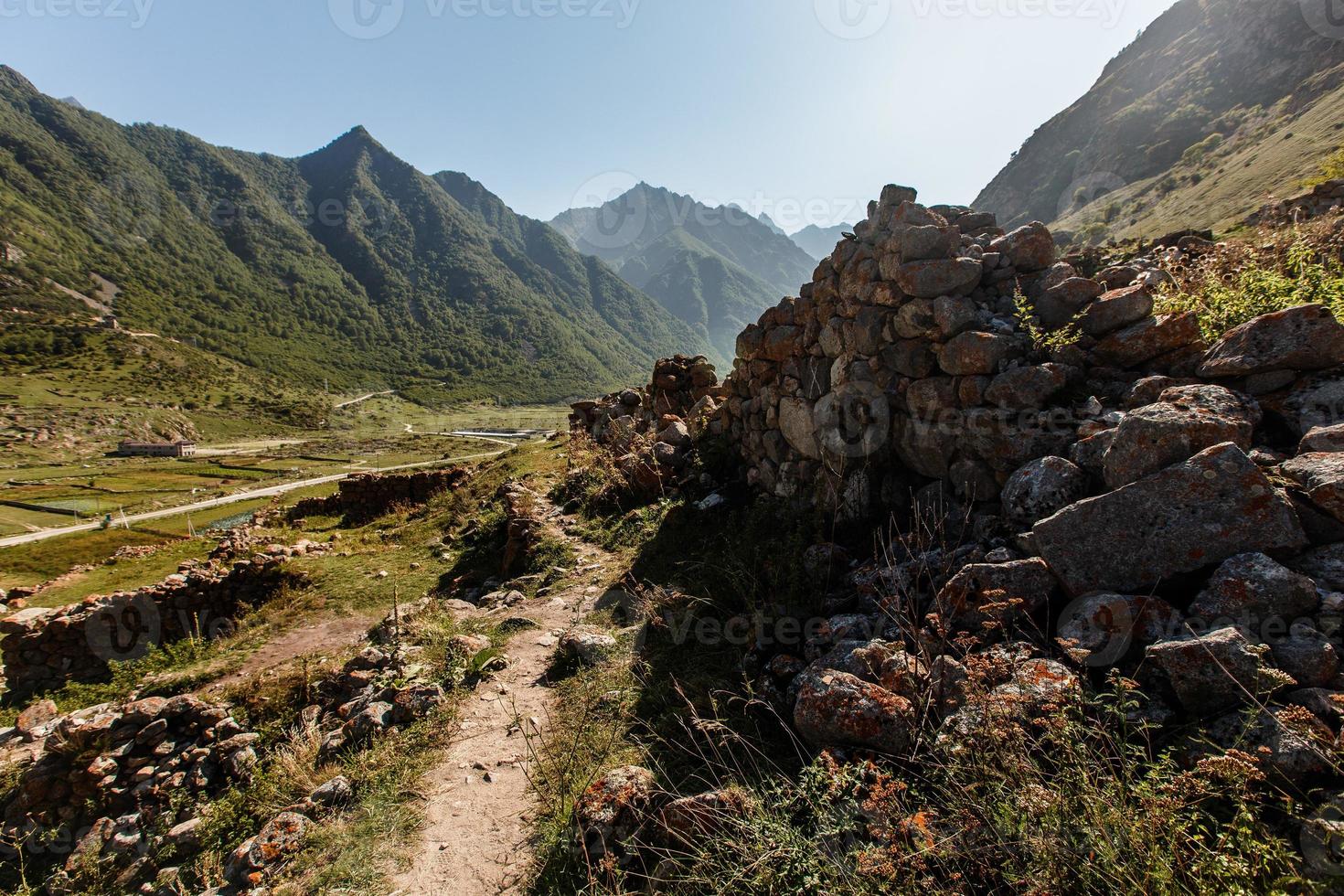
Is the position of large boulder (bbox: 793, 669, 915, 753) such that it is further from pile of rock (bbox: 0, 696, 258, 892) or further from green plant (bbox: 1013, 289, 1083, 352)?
pile of rock (bbox: 0, 696, 258, 892)

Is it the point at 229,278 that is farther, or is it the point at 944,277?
the point at 229,278

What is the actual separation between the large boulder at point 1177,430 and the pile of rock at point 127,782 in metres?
7.59

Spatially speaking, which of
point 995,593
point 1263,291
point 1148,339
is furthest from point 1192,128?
point 995,593

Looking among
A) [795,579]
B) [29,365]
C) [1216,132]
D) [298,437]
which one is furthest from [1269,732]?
[29,365]

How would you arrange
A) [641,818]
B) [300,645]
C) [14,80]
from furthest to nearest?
[14,80]
[300,645]
[641,818]

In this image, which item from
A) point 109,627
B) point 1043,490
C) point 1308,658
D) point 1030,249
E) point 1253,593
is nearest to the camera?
point 1308,658

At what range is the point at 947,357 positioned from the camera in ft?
17.9

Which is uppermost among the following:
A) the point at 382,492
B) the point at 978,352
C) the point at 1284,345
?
the point at 382,492

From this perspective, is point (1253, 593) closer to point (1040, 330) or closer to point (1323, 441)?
point (1323, 441)

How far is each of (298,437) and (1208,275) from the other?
125 metres

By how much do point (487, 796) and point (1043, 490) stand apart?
491 centimetres

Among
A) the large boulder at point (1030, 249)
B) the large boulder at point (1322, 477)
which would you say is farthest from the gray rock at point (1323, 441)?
the large boulder at point (1030, 249)

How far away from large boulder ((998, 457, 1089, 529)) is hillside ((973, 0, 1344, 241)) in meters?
31.1

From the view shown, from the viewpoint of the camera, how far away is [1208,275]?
490cm
